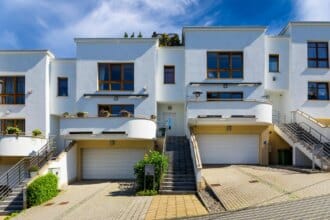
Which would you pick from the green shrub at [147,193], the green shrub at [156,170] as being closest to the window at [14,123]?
the green shrub at [156,170]

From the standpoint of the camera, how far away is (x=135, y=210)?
13.8 metres

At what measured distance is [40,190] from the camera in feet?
55.3

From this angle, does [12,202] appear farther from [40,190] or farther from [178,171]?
[178,171]

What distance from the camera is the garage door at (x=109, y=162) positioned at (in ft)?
79.6

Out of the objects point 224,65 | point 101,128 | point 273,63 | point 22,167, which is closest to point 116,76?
point 101,128

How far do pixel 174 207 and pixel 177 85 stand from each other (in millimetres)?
12882

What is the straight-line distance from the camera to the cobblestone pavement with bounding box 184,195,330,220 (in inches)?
308

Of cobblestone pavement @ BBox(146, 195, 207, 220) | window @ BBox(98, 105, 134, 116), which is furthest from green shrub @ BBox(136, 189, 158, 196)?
window @ BBox(98, 105, 134, 116)

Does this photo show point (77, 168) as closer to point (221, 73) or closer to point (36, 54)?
point (36, 54)

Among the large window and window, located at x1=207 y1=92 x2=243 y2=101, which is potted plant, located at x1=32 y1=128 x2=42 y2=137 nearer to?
the large window

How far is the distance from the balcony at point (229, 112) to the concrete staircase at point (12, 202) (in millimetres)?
10369

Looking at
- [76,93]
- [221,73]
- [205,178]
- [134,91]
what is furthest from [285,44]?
[76,93]

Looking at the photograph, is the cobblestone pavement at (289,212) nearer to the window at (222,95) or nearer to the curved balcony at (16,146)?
the curved balcony at (16,146)

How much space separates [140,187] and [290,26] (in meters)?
15.6
